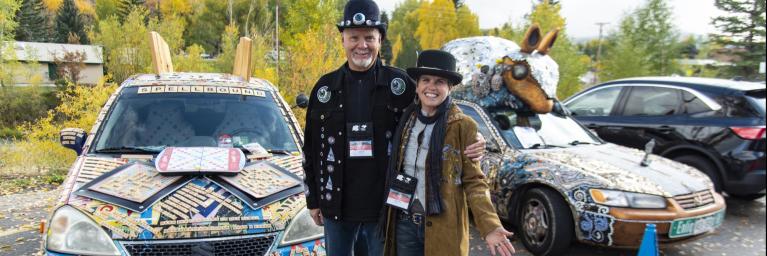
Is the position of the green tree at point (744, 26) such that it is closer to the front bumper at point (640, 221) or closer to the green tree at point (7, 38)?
the front bumper at point (640, 221)

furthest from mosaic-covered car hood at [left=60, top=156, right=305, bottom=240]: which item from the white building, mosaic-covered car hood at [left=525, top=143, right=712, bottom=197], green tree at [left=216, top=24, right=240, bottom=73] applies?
green tree at [left=216, top=24, right=240, bottom=73]

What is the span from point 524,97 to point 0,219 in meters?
6.01

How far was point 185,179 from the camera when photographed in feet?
9.36

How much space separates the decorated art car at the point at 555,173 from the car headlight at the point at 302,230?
244cm

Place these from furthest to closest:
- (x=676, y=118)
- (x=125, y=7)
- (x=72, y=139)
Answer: (x=125, y=7) < (x=676, y=118) < (x=72, y=139)

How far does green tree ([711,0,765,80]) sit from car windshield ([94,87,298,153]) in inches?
108

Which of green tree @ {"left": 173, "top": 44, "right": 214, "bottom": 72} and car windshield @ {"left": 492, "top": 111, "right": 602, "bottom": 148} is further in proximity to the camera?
green tree @ {"left": 173, "top": 44, "right": 214, "bottom": 72}

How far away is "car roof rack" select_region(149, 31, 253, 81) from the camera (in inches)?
187

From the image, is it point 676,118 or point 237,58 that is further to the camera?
point 676,118

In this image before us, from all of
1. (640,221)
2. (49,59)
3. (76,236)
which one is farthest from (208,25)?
(640,221)

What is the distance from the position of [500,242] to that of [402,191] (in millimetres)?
499

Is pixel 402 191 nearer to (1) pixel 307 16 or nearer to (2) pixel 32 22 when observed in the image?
(1) pixel 307 16

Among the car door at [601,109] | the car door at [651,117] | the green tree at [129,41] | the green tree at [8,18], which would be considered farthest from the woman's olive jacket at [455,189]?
the green tree at [129,41]

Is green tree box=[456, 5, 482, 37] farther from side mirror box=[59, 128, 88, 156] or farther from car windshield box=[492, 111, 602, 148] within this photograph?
side mirror box=[59, 128, 88, 156]
